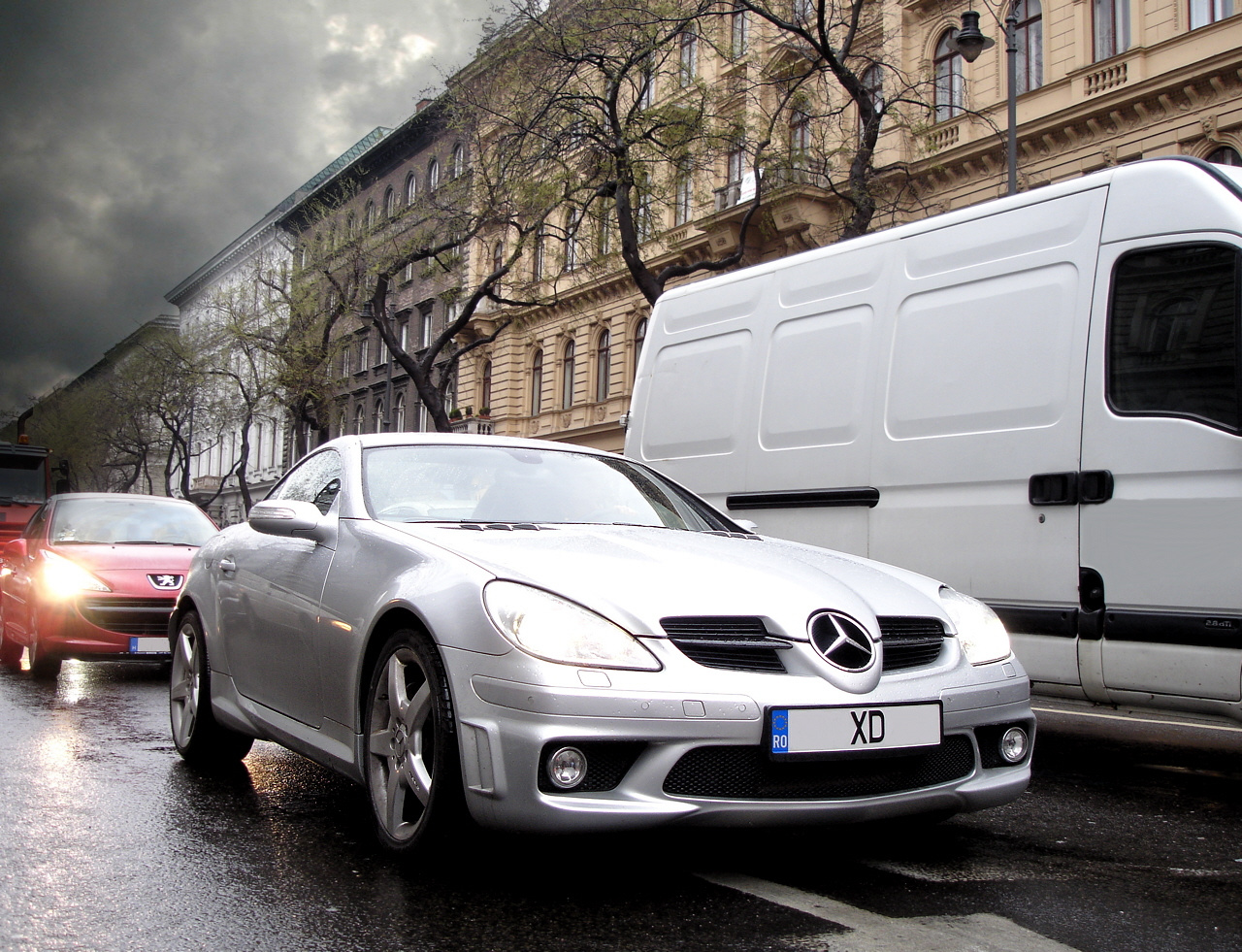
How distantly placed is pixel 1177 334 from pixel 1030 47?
1961cm

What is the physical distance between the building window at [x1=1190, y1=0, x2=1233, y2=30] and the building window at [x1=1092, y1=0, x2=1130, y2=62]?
1.10 m

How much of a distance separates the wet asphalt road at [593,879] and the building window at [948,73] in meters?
20.4

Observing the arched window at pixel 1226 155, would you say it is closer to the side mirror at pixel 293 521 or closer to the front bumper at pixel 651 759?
the side mirror at pixel 293 521

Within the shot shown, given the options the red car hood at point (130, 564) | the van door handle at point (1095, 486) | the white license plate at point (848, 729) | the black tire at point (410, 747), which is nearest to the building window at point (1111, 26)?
the red car hood at point (130, 564)

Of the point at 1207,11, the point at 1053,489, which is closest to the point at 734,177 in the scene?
the point at 1207,11

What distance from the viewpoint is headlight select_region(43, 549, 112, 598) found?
31.3 feet

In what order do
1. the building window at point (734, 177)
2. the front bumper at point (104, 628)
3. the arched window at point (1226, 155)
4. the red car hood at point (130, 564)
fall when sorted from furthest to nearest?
the building window at point (734, 177) → the arched window at point (1226, 155) → the red car hood at point (130, 564) → the front bumper at point (104, 628)

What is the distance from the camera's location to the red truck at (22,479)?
72.9ft

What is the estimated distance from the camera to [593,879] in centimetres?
361

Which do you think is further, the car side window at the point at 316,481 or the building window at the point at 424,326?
the building window at the point at 424,326

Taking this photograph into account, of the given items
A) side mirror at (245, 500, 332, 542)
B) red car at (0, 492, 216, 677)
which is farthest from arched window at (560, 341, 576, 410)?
side mirror at (245, 500, 332, 542)

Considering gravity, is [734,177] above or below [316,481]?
Answer: above

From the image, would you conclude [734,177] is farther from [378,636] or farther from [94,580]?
[378,636]

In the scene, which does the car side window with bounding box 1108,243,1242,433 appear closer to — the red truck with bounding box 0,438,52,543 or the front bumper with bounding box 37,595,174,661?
the front bumper with bounding box 37,595,174,661
